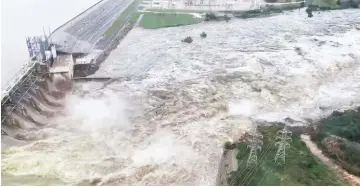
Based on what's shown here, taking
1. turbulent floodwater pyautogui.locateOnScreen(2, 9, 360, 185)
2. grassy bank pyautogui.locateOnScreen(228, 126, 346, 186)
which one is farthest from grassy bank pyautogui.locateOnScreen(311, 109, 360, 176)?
turbulent floodwater pyautogui.locateOnScreen(2, 9, 360, 185)

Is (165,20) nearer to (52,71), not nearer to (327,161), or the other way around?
(52,71)

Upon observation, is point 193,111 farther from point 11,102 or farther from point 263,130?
point 11,102

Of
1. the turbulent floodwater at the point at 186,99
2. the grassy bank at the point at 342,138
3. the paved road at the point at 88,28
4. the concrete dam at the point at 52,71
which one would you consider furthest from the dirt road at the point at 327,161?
the paved road at the point at 88,28

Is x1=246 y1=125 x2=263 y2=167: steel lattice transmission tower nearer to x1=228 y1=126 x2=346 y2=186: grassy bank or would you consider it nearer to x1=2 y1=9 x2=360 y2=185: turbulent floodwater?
x1=228 y1=126 x2=346 y2=186: grassy bank

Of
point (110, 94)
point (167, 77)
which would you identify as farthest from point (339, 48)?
point (110, 94)

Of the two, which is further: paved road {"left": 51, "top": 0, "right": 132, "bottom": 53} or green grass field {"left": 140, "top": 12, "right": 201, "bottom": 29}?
green grass field {"left": 140, "top": 12, "right": 201, "bottom": 29}

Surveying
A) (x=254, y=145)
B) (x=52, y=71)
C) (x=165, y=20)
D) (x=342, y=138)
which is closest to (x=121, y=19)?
(x=165, y=20)
